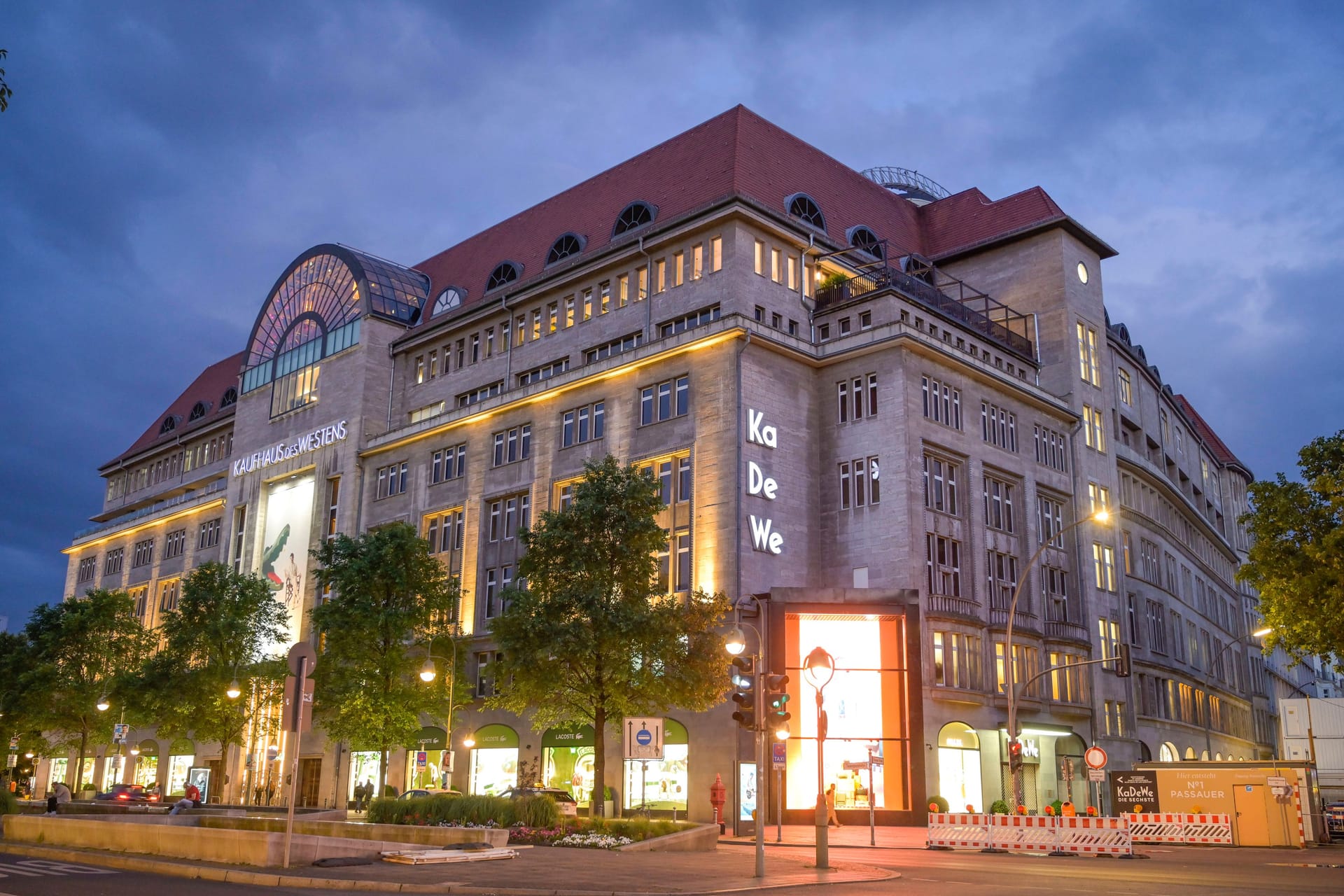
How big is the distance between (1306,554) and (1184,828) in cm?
990

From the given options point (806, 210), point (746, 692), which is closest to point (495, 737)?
point (806, 210)

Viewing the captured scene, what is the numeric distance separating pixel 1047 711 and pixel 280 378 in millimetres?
54379

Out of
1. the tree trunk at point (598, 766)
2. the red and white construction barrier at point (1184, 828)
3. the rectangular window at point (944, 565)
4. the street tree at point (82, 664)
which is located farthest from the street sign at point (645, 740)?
the street tree at point (82, 664)

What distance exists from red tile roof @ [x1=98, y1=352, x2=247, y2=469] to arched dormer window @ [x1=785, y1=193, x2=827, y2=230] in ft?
172

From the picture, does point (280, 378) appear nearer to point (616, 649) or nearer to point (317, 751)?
point (317, 751)

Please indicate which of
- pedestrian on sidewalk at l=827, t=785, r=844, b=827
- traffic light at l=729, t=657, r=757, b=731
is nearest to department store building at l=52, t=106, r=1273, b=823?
pedestrian on sidewalk at l=827, t=785, r=844, b=827

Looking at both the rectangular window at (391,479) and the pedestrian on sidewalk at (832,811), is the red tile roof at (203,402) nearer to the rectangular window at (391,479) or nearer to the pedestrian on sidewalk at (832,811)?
the rectangular window at (391,479)

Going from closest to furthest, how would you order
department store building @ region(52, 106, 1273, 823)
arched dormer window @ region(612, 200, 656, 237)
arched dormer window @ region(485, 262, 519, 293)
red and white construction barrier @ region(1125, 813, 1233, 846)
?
red and white construction barrier @ region(1125, 813, 1233, 846), department store building @ region(52, 106, 1273, 823), arched dormer window @ region(612, 200, 656, 237), arched dormer window @ region(485, 262, 519, 293)

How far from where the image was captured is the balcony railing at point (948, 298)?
5831cm

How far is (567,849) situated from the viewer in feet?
93.1

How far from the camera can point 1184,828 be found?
3938cm

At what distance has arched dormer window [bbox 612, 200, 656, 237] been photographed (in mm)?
61316

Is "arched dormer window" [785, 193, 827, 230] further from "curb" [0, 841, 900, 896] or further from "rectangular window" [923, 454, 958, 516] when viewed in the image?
"curb" [0, 841, 900, 896]

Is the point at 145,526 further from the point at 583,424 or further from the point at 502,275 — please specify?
the point at 583,424
